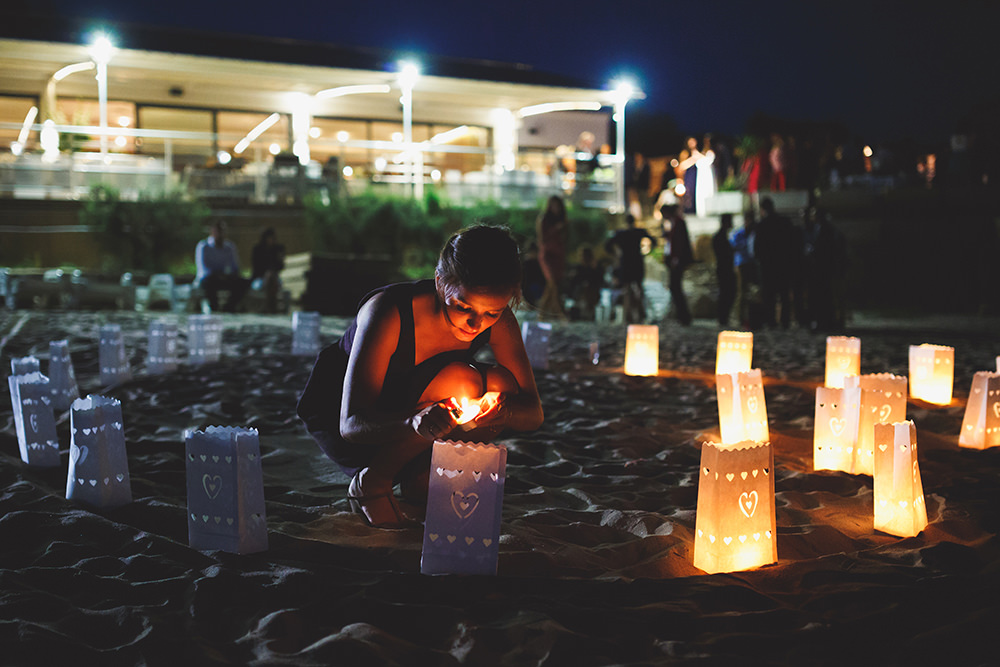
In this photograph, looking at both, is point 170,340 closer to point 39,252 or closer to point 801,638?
point 801,638

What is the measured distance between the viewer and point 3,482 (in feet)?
11.7

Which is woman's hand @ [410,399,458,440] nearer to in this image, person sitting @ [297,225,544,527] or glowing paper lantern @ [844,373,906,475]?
person sitting @ [297,225,544,527]

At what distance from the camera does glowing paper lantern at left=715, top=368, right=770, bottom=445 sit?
444cm

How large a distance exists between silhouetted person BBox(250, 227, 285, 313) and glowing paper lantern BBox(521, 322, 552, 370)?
701 cm

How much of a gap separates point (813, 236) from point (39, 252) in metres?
13.7

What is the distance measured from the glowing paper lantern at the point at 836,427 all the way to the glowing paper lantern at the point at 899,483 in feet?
2.85

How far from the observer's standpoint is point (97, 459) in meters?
3.26

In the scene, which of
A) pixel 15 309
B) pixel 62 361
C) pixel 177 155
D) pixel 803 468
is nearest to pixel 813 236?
pixel 803 468

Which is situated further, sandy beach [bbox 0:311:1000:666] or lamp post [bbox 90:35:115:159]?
lamp post [bbox 90:35:115:159]

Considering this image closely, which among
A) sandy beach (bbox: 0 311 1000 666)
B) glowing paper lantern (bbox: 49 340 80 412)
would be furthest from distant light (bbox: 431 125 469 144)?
sandy beach (bbox: 0 311 1000 666)

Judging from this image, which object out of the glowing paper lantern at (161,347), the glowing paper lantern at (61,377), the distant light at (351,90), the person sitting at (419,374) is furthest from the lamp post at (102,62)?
the person sitting at (419,374)

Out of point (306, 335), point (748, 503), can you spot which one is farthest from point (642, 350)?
point (748, 503)

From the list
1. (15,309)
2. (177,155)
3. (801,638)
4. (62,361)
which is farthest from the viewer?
(177,155)

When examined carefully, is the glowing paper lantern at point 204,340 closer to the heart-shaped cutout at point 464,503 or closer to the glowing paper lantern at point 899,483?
the heart-shaped cutout at point 464,503
